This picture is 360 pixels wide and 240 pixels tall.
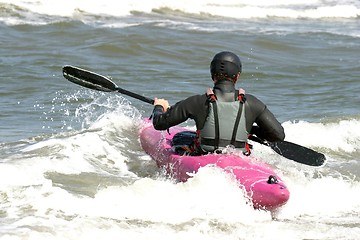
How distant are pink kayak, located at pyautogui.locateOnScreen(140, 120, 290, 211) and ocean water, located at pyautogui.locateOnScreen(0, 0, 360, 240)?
0.10 m

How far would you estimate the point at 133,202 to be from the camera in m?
6.25

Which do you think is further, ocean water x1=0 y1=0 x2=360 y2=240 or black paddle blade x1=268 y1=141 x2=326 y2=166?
black paddle blade x1=268 y1=141 x2=326 y2=166

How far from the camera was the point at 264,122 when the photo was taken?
254 inches

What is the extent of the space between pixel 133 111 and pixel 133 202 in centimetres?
362

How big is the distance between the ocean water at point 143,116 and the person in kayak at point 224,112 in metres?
0.32

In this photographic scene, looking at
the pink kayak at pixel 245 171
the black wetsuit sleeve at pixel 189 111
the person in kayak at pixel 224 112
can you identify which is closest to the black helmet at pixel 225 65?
the person in kayak at pixel 224 112

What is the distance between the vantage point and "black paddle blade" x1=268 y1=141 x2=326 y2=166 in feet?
23.6

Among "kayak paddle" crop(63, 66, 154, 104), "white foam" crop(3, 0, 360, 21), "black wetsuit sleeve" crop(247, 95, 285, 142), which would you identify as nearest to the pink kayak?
"black wetsuit sleeve" crop(247, 95, 285, 142)

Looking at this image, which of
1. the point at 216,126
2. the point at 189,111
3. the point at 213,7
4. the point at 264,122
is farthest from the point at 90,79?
the point at 213,7

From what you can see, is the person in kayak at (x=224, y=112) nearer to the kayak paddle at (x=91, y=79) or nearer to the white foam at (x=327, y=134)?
the kayak paddle at (x=91, y=79)

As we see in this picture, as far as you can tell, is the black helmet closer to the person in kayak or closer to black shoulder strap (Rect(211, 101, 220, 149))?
the person in kayak

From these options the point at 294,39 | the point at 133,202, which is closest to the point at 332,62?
the point at 294,39

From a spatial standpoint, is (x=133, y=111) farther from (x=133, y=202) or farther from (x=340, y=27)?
(x=340, y=27)

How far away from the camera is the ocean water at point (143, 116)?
19.6ft
